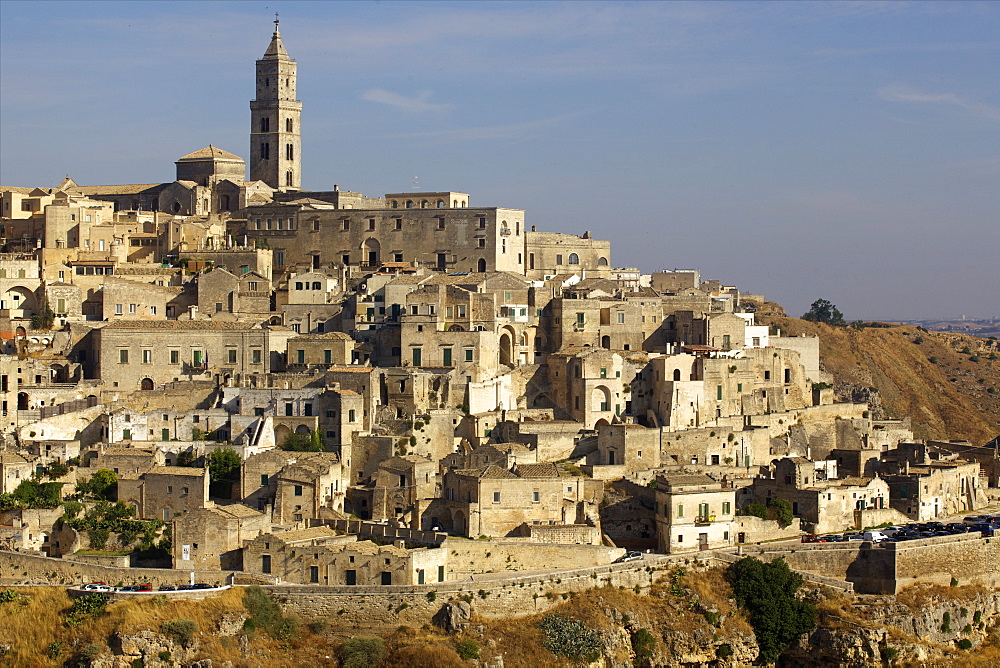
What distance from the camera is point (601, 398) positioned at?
53.8 metres

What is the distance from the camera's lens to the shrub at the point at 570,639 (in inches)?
1681

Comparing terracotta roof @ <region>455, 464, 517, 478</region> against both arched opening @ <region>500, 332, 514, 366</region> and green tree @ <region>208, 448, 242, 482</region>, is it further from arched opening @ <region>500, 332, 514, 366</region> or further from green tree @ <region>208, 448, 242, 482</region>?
arched opening @ <region>500, 332, 514, 366</region>

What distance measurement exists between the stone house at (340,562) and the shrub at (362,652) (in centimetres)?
179

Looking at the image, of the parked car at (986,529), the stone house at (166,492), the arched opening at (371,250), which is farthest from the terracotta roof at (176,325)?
the parked car at (986,529)

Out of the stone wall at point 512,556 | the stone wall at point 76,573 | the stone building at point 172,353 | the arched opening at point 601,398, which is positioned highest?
the stone building at point 172,353

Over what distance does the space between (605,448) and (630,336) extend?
9.06 m

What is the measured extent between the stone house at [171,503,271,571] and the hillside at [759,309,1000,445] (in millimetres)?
40869

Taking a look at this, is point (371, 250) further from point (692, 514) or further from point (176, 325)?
point (692, 514)

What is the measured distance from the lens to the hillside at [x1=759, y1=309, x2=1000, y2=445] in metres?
89.8

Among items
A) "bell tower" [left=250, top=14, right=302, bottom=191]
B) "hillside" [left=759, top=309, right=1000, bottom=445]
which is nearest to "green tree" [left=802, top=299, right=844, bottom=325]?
"hillside" [left=759, top=309, right=1000, bottom=445]

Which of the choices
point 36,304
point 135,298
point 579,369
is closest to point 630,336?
point 579,369

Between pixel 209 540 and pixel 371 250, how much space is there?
82.5 feet

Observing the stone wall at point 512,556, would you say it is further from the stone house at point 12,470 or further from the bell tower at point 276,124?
the bell tower at point 276,124

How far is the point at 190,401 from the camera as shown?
2056 inches
